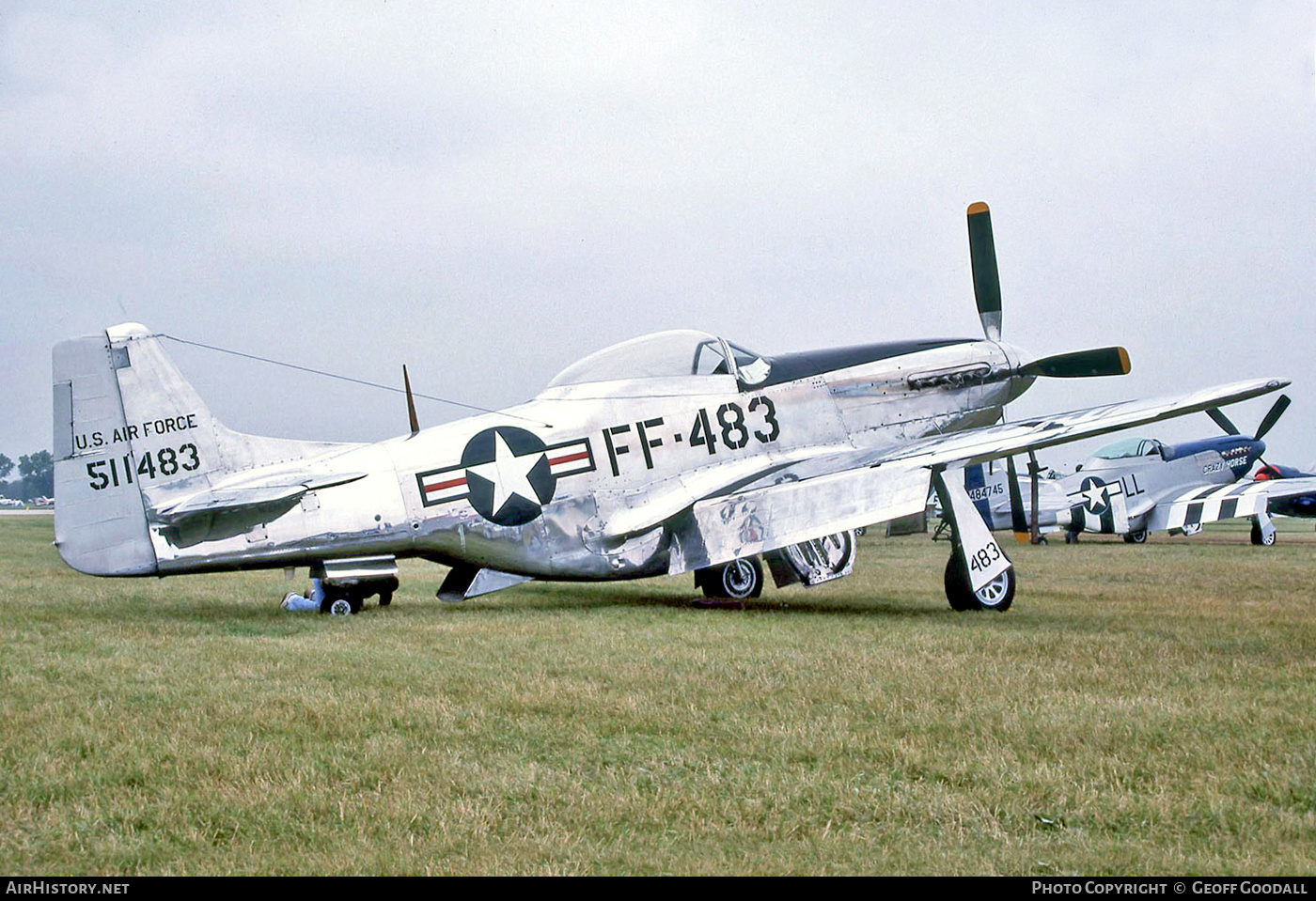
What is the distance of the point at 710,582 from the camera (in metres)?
13.3

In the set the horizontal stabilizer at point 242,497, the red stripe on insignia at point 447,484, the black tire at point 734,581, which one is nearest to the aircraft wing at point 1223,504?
the black tire at point 734,581

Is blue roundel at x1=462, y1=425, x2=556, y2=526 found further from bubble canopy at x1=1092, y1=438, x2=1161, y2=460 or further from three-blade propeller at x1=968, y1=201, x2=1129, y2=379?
bubble canopy at x1=1092, y1=438, x2=1161, y2=460

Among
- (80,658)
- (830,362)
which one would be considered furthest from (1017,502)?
(80,658)

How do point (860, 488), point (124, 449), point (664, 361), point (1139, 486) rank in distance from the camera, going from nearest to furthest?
point (124, 449), point (860, 488), point (664, 361), point (1139, 486)

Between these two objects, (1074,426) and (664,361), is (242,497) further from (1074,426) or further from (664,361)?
(1074,426)

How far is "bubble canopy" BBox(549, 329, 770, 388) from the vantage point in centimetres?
1186

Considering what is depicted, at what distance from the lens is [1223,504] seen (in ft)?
85.3

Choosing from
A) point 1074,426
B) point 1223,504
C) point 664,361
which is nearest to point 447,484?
point 664,361

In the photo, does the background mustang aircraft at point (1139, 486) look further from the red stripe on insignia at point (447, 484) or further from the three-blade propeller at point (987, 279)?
the red stripe on insignia at point (447, 484)

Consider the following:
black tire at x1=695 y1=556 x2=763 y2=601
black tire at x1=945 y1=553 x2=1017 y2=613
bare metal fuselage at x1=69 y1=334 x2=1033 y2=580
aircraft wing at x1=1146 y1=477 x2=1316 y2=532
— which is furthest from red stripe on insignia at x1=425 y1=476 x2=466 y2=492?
aircraft wing at x1=1146 y1=477 x2=1316 y2=532

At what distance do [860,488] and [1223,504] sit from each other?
19.2m

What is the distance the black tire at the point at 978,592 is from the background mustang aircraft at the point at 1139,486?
703 inches
